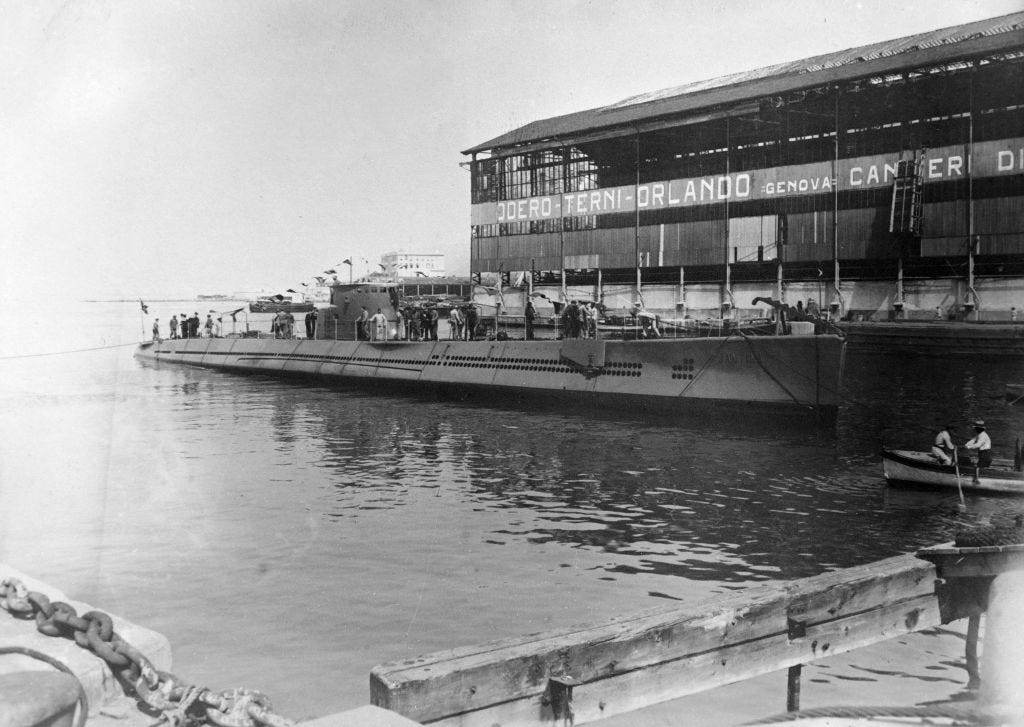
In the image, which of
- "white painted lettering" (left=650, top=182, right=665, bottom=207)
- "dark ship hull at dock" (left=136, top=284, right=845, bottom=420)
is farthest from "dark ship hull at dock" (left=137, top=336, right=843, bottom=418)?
"white painted lettering" (left=650, top=182, right=665, bottom=207)

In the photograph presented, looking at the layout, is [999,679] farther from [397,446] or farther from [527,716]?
[397,446]

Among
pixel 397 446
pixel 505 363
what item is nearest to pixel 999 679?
pixel 397 446

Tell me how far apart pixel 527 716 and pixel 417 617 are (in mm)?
4428

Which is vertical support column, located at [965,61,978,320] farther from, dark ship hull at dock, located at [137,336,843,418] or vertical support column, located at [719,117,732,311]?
dark ship hull at dock, located at [137,336,843,418]

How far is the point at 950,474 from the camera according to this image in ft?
44.7

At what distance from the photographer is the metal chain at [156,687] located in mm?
3277

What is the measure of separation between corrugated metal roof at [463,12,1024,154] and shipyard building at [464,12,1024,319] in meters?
0.16

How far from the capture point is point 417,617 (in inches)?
325

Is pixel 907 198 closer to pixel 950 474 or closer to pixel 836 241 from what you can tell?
pixel 836 241

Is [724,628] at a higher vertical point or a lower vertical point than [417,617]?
higher

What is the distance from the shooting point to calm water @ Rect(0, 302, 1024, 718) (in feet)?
26.7

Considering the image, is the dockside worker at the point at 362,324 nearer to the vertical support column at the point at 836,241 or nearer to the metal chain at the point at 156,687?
the vertical support column at the point at 836,241

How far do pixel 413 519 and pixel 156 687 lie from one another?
8886mm

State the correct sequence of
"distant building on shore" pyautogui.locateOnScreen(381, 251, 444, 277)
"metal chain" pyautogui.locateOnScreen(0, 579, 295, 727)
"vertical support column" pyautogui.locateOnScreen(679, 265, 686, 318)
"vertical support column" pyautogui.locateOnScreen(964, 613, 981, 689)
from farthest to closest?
"distant building on shore" pyautogui.locateOnScreen(381, 251, 444, 277), "vertical support column" pyautogui.locateOnScreen(679, 265, 686, 318), "vertical support column" pyautogui.locateOnScreen(964, 613, 981, 689), "metal chain" pyautogui.locateOnScreen(0, 579, 295, 727)
